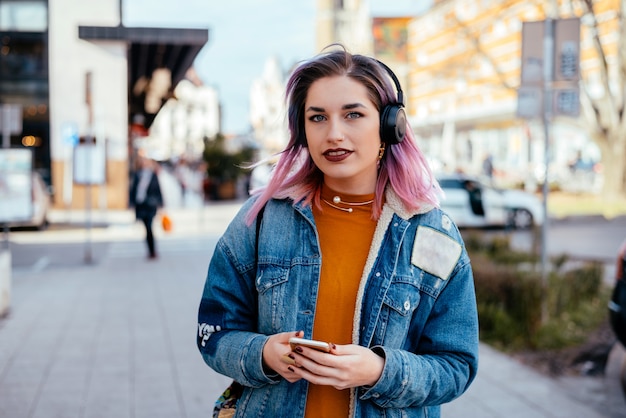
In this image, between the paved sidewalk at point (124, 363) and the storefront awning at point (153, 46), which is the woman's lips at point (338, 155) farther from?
the storefront awning at point (153, 46)

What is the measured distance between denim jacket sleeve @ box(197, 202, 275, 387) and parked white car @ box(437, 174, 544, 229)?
18.7 m

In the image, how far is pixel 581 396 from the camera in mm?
6230

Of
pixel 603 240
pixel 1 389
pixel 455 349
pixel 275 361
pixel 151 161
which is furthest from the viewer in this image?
pixel 603 240

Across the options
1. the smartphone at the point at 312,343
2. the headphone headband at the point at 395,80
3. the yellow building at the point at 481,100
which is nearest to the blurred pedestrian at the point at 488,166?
the yellow building at the point at 481,100

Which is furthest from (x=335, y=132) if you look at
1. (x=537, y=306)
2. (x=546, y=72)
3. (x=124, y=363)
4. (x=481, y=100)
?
(x=481, y=100)

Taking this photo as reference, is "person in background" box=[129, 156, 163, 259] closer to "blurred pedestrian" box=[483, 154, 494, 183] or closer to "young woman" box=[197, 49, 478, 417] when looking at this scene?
"young woman" box=[197, 49, 478, 417]

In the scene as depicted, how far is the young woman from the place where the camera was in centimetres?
211

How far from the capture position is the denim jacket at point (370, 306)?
2.11 meters

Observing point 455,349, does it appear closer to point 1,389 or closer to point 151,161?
point 1,389

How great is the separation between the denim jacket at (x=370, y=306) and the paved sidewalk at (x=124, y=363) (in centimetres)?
352

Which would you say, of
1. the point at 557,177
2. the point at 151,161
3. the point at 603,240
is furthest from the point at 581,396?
the point at 557,177

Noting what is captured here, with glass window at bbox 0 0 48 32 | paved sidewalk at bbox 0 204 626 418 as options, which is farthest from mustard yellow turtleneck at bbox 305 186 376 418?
glass window at bbox 0 0 48 32

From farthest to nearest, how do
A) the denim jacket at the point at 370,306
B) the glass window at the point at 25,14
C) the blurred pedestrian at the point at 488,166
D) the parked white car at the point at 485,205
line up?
the blurred pedestrian at the point at 488,166 < the glass window at the point at 25,14 < the parked white car at the point at 485,205 < the denim jacket at the point at 370,306

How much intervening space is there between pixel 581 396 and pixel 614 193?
828 inches
